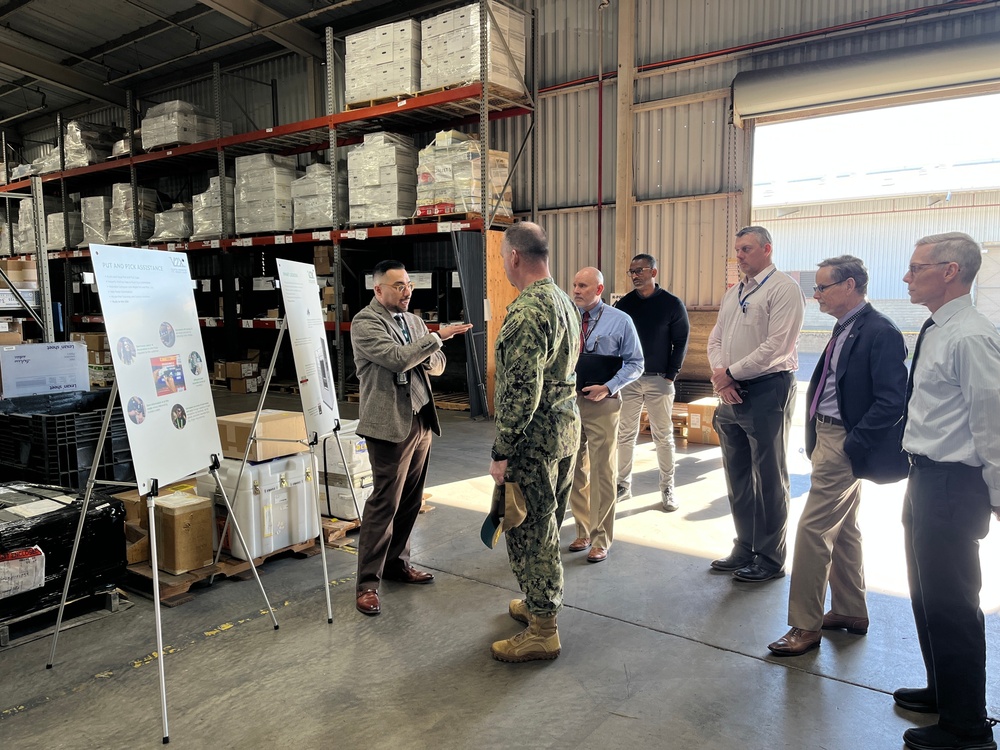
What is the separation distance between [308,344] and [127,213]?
1203 centimetres

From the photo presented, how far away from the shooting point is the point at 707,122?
28.6 ft

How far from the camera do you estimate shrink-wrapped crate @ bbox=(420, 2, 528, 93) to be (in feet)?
28.0

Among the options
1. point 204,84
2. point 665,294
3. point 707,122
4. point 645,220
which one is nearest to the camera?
point 665,294

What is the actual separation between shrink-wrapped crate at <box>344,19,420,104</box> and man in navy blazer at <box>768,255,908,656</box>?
24.7 feet

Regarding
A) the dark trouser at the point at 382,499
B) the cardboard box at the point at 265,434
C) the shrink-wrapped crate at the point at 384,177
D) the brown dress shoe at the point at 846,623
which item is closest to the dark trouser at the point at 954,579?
the brown dress shoe at the point at 846,623

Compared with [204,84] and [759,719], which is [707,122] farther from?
[204,84]

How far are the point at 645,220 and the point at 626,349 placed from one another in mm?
5404

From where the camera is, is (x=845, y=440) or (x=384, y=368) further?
(x=384, y=368)

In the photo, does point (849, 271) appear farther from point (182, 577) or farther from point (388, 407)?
point (182, 577)

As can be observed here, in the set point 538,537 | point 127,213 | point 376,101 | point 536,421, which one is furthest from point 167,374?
point 127,213

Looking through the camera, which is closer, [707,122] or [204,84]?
[707,122]

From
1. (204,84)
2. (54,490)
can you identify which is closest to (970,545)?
(54,490)

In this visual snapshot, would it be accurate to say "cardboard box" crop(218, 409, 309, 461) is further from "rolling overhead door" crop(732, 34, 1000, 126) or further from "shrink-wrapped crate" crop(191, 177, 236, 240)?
"shrink-wrapped crate" crop(191, 177, 236, 240)

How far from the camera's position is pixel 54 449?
4188 millimetres
